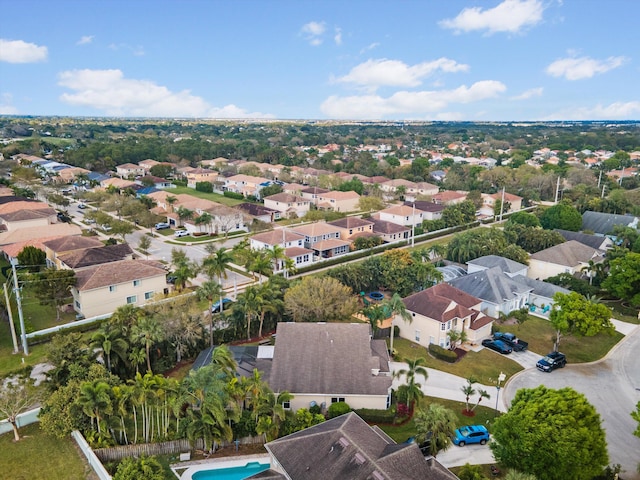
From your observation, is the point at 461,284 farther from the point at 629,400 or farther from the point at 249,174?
the point at 249,174

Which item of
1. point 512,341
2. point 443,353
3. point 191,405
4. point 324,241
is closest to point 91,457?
point 191,405

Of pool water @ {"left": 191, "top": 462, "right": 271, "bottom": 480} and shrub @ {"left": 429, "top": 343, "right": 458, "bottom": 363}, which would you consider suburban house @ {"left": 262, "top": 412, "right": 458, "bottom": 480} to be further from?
shrub @ {"left": 429, "top": 343, "right": 458, "bottom": 363}

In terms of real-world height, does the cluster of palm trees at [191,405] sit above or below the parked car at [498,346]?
above

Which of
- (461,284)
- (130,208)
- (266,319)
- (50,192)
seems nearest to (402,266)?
(461,284)

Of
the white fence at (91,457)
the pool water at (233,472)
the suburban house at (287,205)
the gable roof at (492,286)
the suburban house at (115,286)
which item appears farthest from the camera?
the suburban house at (287,205)

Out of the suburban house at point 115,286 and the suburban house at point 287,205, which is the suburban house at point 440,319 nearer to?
the suburban house at point 115,286

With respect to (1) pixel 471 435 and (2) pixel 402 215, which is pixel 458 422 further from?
(2) pixel 402 215

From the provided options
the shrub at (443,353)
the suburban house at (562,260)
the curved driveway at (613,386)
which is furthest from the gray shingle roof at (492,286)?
the shrub at (443,353)
